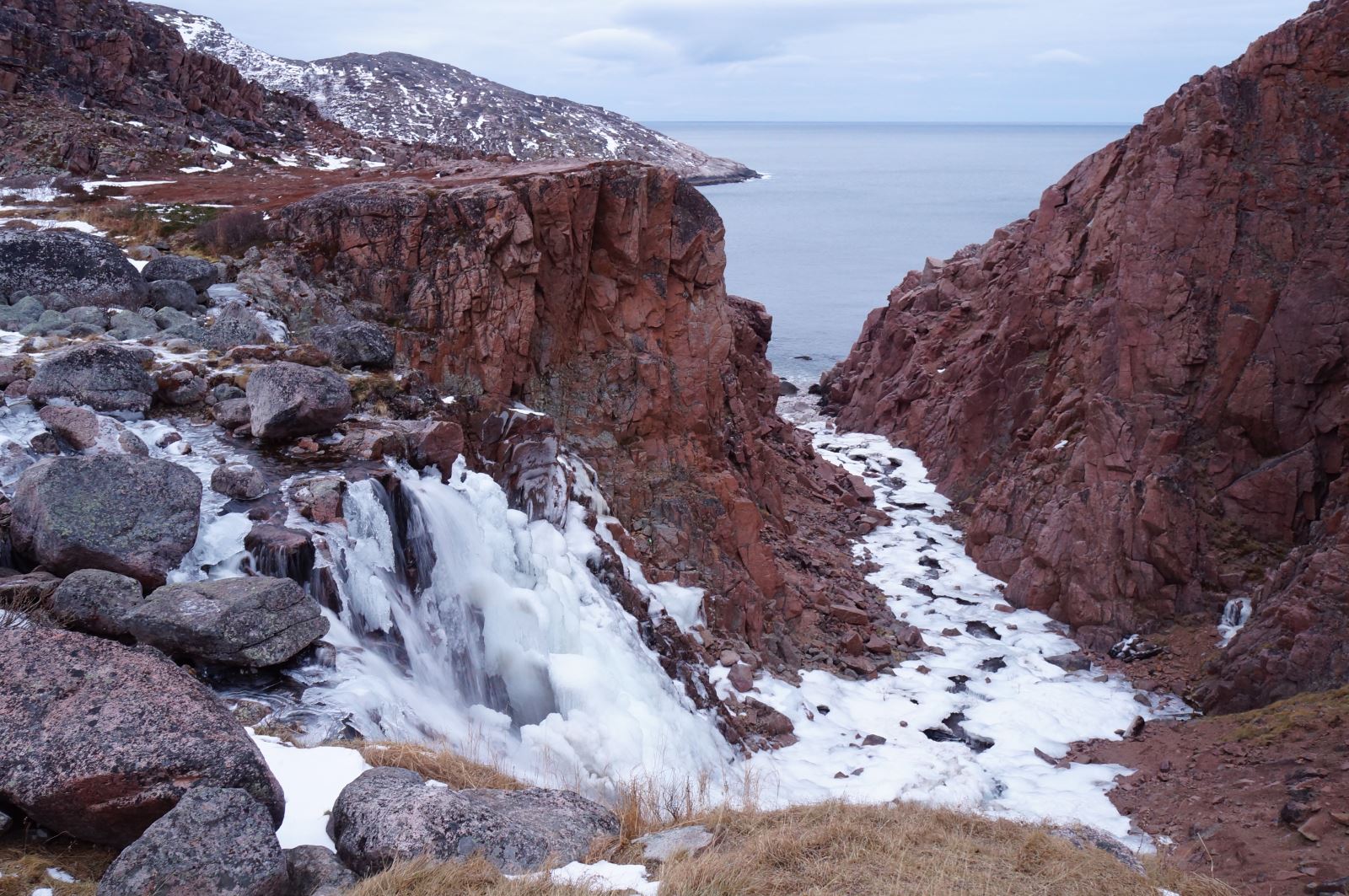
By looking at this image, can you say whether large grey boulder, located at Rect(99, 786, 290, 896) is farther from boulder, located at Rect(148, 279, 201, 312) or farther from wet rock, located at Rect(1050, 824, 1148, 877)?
boulder, located at Rect(148, 279, 201, 312)

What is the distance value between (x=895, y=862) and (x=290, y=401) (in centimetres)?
942

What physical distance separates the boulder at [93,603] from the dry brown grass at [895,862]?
517 centimetres

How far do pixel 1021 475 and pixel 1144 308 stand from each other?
188 inches

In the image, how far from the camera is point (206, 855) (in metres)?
5.32

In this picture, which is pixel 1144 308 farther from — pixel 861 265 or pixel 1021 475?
pixel 861 265

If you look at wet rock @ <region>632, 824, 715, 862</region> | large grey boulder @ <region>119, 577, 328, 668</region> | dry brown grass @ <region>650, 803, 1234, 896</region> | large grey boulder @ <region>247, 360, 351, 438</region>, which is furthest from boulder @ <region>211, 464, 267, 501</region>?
dry brown grass @ <region>650, 803, 1234, 896</region>

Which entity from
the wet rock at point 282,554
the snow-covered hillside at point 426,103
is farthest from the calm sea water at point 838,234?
the wet rock at point 282,554

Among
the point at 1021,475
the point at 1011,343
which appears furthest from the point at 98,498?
the point at 1011,343

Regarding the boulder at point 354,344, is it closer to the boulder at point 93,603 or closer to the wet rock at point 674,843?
the boulder at point 93,603

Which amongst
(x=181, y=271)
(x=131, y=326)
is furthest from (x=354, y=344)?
(x=181, y=271)

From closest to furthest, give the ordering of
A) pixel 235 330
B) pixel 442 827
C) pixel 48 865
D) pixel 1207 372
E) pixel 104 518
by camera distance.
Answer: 1. pixel 48 865
2. pixel 442 827
3. pixel 104 518
4. pixel 235 330
5. pixel 1207 372

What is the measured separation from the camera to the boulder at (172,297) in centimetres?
1612

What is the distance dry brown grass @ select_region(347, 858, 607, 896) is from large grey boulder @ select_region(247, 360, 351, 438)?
321 inches

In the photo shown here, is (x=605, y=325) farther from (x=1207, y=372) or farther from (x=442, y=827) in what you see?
(x=442, y=827)
